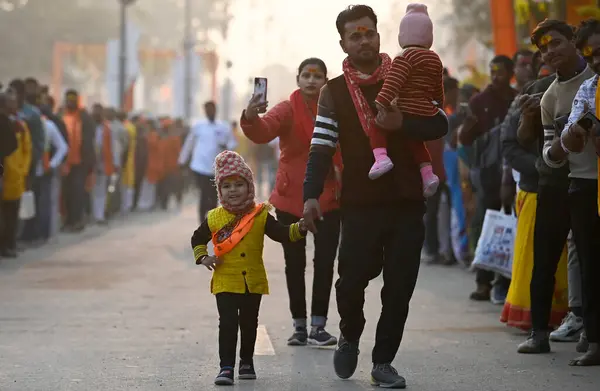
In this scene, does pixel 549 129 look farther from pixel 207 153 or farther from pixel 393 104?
pixel 207 153

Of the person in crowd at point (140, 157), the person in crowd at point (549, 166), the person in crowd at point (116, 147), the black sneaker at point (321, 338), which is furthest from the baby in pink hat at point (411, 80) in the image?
the person in crowd at point (140, 157)

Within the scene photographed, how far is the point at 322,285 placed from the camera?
9.47 m

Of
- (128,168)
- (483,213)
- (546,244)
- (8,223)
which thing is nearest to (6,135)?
(8,223)

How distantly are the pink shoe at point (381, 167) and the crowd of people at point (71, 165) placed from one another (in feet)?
27.5

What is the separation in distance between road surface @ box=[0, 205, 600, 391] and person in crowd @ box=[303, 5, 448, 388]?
32cm

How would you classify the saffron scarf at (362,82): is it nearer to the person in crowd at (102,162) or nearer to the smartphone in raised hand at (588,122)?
the smartphone in raised hand at (588,122)

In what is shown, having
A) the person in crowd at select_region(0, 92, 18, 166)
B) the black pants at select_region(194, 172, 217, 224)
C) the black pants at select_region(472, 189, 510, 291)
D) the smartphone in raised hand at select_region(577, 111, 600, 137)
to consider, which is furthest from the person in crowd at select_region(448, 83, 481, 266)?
the smartphone in raised hand at select_region(577, 111, 600, 137)

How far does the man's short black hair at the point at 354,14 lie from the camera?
7.72 m

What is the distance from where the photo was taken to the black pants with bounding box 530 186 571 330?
29.0 feet

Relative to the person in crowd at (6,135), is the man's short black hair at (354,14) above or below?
above

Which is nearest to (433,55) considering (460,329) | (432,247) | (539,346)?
(539,346)

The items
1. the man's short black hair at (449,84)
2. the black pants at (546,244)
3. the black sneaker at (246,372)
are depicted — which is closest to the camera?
the black sneaker at (246,372)

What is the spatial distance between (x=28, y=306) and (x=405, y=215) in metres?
4.72

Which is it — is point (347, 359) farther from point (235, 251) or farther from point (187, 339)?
point (187, 339)
